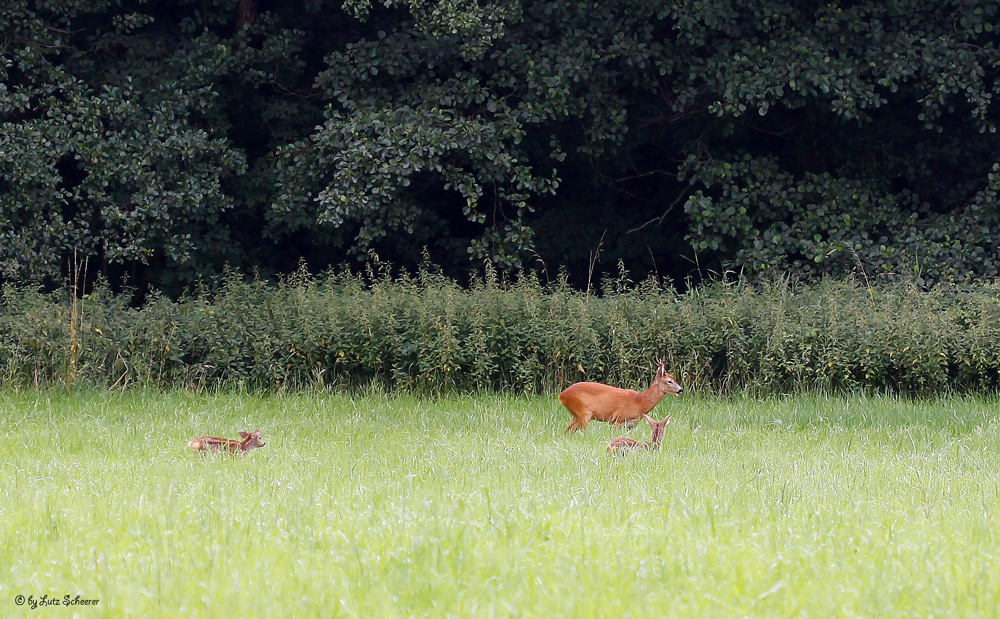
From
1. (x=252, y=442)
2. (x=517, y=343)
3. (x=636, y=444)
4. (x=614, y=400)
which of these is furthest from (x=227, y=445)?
(x=517, y=343)

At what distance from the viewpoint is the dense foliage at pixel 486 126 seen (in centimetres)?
1392

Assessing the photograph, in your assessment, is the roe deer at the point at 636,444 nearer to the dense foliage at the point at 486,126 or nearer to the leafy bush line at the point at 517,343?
the leafy bush line at the point at 517,343

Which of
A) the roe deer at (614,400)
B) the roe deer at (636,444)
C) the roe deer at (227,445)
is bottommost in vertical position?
the roe deer at (227,445)

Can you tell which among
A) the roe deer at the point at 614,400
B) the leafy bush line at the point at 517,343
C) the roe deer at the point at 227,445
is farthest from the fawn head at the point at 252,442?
the leafy bush line at the point at 517,343

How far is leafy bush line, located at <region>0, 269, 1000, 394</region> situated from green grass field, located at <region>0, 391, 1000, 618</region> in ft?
9.52

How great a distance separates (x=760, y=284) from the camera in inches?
552

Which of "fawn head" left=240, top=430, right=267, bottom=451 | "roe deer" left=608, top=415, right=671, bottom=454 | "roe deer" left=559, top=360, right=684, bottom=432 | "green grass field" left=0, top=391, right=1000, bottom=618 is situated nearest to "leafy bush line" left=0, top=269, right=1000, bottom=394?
"green grass field" left=0, top=391, right=1000, bottom=618

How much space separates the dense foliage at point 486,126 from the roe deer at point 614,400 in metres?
6.40

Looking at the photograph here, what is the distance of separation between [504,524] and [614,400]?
313 cm

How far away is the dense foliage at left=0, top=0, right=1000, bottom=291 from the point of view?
45.7 ft

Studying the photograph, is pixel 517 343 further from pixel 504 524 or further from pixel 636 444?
pixel 504 524

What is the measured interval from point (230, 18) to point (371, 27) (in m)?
2.25

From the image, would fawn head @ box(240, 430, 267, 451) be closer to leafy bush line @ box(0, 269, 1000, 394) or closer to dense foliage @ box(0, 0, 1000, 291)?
leafy bush line @ box(0, 269, 1000, 394)

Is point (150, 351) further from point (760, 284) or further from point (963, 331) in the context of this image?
point (963, 331)
